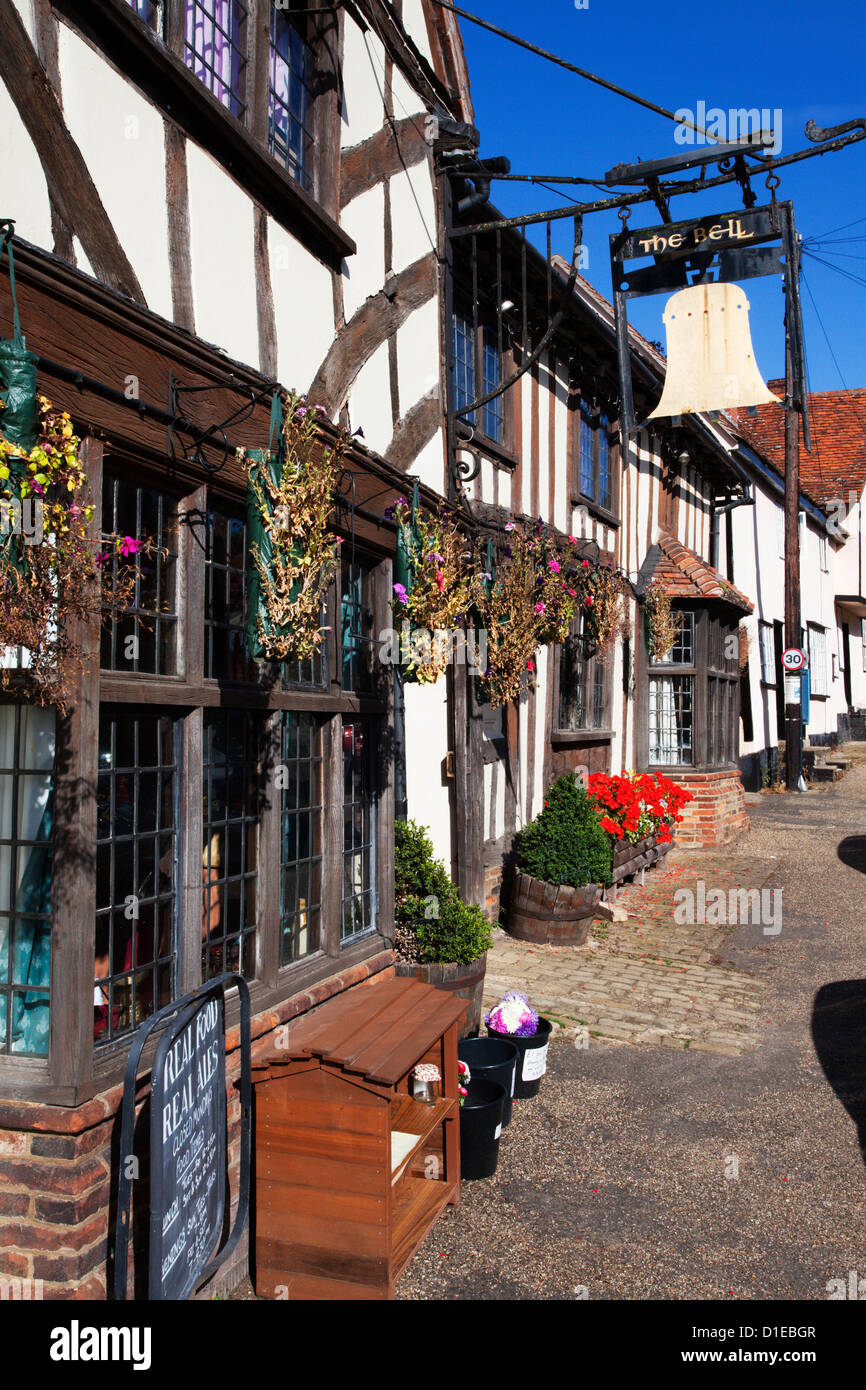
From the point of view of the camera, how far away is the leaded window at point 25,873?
3.50 m

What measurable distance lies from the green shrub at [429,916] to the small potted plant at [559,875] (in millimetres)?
2406

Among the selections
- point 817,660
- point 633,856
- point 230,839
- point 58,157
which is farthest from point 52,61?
point 817,660

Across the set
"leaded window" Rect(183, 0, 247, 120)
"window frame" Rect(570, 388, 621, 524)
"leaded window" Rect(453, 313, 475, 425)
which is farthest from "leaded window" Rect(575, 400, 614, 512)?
"leaded window" Rect(183, 0, 247, 120)

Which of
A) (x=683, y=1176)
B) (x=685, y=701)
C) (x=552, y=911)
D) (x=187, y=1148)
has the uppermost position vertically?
(x=685, y=701)

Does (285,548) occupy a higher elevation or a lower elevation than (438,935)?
higher

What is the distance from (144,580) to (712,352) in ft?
17.3

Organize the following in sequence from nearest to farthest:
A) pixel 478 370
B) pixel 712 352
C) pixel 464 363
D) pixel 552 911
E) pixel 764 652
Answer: pixel 712 352
pixel 464 363
pixel 478 370
pixel 552 911
pixel 764 652

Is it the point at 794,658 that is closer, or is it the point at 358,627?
the point at 358,627

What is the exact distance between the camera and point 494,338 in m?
9.52

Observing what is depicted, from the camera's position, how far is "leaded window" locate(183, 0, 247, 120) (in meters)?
4.57

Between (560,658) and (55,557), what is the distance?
8.57 metres

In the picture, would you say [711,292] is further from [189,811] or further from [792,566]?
[792,566]

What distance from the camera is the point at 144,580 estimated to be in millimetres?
4062

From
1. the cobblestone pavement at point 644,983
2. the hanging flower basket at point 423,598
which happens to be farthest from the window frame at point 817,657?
the hanging flower basket at point 423,598
